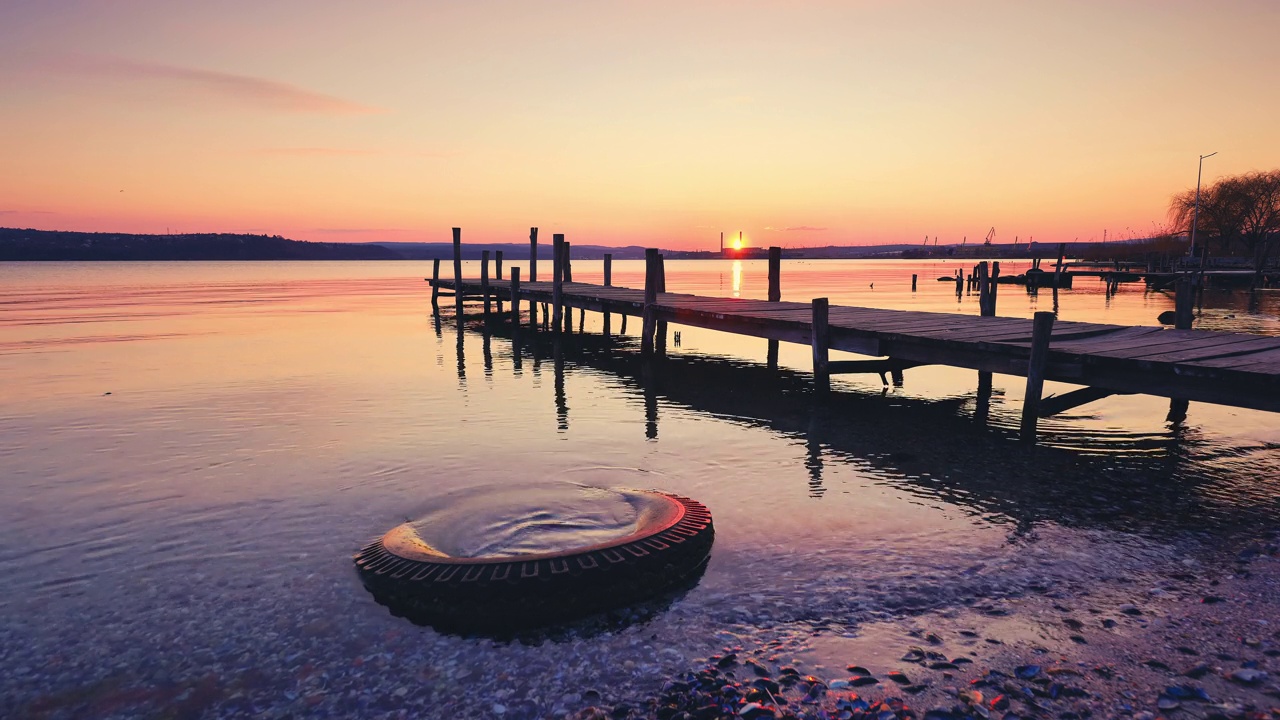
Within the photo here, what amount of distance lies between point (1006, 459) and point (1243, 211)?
81.5 m

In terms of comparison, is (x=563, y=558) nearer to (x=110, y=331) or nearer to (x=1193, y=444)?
(x=1193, y=444)

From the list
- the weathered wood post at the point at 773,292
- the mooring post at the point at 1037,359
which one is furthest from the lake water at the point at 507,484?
the weathered wood post at the point at 773,292

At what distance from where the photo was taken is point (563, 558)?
17.2 ft

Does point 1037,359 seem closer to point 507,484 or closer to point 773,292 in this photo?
point 507,484

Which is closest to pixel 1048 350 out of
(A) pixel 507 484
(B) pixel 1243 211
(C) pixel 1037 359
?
(C) pixel 1037 359

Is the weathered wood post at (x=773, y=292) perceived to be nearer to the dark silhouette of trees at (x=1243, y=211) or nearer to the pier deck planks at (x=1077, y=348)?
the pier deck planks at (x=1077, y=348)

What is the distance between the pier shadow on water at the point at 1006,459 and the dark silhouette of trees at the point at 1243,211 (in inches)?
2825

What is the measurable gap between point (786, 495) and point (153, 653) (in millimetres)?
6200

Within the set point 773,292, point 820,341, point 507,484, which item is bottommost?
point 507,484

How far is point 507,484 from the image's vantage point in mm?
8523

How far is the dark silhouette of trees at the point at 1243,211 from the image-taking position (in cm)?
6656

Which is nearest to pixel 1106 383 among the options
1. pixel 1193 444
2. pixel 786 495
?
pixel 1193 444

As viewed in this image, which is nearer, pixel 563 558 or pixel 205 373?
pixel 563 558

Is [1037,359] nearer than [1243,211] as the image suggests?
Yes
